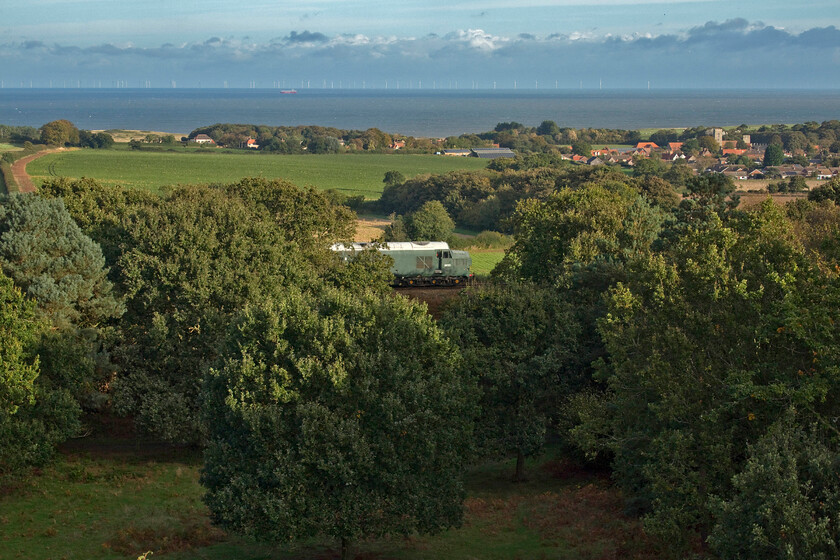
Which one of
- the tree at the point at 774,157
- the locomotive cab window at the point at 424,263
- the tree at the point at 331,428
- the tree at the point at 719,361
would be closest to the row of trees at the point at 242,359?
the tree at the point at 331,428

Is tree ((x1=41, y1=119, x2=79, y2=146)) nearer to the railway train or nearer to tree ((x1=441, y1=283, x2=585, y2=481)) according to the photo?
the railway train

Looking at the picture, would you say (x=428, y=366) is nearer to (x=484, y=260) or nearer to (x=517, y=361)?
(x=517, y=361)

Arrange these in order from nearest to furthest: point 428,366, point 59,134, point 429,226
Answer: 1. point 428,366
2. point 429,226
3. point 59,134

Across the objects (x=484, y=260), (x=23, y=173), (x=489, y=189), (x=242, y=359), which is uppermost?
(x=23, y=173)

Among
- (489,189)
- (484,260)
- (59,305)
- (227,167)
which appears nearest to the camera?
(59,305)

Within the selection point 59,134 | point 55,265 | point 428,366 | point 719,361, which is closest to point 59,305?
point 55,265
